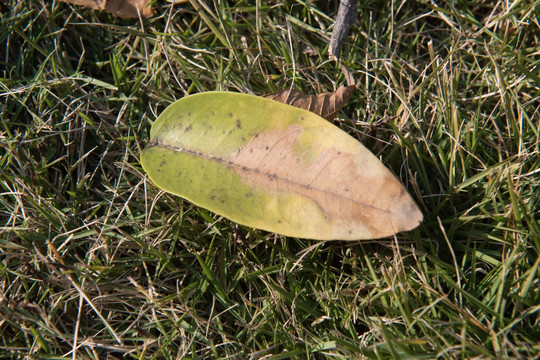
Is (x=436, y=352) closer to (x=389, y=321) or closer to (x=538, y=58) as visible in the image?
(x=389, y=321)

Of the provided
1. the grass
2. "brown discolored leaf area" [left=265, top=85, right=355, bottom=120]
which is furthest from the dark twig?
"brown discolored leaf area" [left=265, top=85, right=355, bottom=120]

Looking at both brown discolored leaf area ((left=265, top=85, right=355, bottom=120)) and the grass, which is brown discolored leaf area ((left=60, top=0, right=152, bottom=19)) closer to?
the grass

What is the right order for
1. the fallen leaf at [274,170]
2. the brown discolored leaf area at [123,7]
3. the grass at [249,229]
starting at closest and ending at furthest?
the fallen leaf at [274,170], the grass at [249,229], the brown discolored leaf area at [123,7]

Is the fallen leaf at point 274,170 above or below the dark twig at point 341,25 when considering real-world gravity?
below

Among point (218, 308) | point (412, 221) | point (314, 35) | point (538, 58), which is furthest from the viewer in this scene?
point (314, 35)

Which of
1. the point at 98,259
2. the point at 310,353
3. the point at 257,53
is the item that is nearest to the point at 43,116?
the point at 98,259

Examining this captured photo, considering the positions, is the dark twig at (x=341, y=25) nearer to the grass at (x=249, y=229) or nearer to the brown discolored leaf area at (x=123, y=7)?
the grass at (x=249, y=229)

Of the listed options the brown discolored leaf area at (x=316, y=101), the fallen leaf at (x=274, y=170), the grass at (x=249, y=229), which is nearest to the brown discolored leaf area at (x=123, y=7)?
the grass at (x=249, y=229)

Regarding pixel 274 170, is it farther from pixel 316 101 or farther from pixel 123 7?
pixel 123 7
